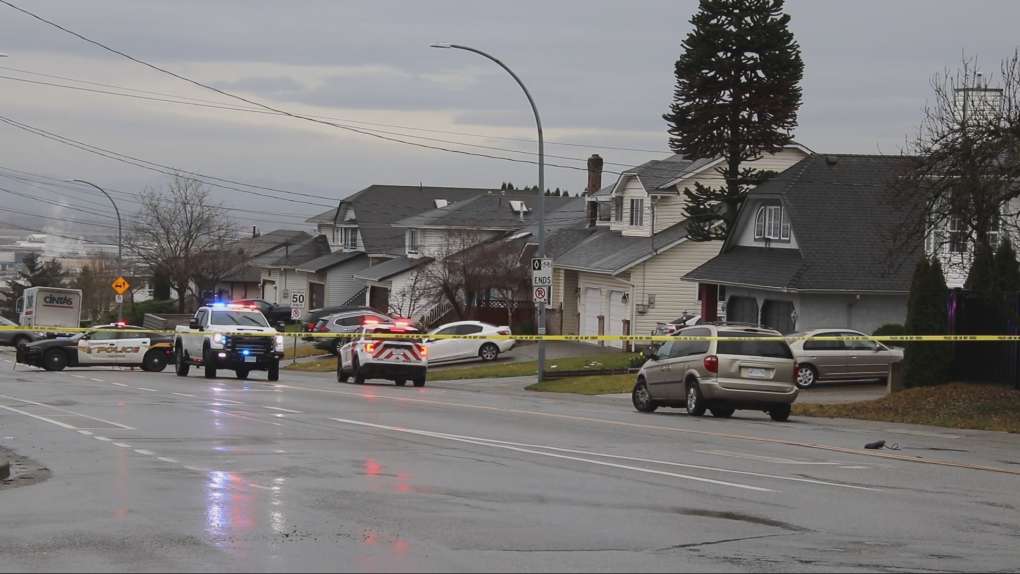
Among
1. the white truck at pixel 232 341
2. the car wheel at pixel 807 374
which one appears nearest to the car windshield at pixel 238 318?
the white truck at pixel 232 341

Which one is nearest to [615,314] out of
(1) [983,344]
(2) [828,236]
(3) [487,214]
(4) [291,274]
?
(2) [828,236]

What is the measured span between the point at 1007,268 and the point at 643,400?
792 cm

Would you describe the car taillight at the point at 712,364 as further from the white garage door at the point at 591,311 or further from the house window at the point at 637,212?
the house window at the point at 637,212

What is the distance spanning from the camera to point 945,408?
23.1 meters

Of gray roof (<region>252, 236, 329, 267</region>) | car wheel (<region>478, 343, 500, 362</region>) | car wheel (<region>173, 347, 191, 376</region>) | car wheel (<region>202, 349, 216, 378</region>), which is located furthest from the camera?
gray roof (<region>252, 236, 329, 267</region>)

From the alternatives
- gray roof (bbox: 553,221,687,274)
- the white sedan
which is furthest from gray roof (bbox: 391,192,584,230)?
the white sedan

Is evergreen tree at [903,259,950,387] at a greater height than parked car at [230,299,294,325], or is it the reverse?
parked car at [230,299,294,325]

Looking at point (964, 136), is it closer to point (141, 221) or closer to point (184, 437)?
point (184, 437)

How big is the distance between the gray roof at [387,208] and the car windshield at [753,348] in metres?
59.1

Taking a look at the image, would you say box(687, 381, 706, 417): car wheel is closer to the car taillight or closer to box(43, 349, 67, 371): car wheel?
the car taillight

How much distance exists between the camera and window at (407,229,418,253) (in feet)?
247

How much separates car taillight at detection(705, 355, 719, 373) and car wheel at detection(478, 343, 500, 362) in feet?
83.6

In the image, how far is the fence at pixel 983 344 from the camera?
2370 cm

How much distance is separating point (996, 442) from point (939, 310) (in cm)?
775
